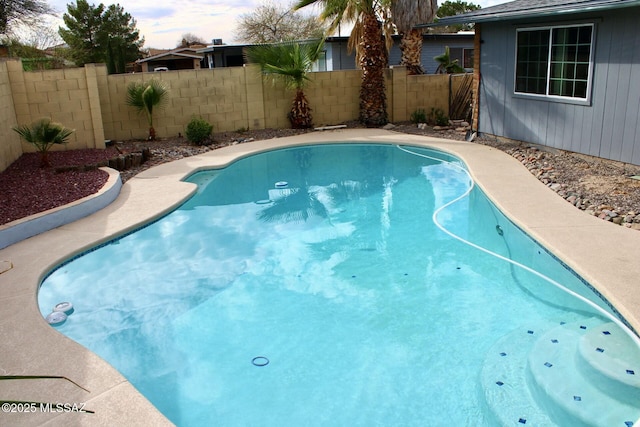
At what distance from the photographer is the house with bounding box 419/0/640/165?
9094 millimetres

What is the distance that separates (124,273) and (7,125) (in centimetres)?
613

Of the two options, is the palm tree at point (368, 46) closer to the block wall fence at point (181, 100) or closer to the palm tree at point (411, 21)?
the block wall fence at point (181, 100)

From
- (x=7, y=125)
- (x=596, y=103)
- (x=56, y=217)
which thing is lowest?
(x=56, y=217)

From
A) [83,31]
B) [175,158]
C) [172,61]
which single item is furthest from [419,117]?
[83,31]

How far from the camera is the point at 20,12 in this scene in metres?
23.3

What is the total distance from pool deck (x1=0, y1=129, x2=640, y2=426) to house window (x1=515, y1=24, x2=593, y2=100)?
162 cm

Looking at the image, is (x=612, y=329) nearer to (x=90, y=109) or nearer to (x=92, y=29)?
(x=90, y=109)

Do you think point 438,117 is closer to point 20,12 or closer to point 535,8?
point 535,8

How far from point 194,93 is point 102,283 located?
9.32m

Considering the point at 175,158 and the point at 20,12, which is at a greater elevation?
the point at 20,12

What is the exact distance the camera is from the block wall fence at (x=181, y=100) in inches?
477

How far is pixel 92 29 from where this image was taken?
39469 millimetres

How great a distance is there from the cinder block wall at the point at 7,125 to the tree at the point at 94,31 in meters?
26.9

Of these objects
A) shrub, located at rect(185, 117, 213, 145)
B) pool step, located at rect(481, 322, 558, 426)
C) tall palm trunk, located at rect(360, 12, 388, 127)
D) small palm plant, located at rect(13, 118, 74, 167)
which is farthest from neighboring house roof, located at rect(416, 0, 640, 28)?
small palm plant, located at rect(13, 118, 74, 167)
